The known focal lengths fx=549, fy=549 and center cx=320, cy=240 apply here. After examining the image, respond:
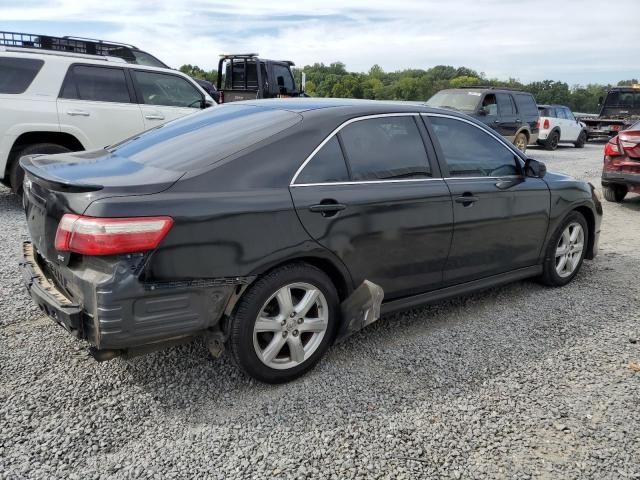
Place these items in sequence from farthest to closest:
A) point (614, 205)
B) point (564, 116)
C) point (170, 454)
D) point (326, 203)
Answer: point (564, 116)
point (614, 205)
point (326, 203)
point (170, 454)

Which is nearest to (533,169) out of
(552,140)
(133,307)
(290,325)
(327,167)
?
(327,167)

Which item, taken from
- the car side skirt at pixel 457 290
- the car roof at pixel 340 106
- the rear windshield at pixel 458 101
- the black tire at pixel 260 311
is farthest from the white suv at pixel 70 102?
the rear windshield at pixel 458 101

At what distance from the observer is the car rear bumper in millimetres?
2488

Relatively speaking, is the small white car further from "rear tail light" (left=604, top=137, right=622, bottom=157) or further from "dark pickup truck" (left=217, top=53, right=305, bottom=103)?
"rear tail light" (left=604, top=137, right=622, bottom=157)

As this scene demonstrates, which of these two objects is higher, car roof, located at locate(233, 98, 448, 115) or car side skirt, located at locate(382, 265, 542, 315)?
car roof, located at locate(233, 98, 448, 115)

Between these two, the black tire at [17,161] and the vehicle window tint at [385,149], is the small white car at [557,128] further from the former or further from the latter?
the vehicle window tint at [385,149]

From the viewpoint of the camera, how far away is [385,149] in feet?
11.4

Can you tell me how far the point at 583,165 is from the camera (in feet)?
48.6

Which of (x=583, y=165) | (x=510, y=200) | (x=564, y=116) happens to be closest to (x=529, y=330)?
(x=510, y=200)

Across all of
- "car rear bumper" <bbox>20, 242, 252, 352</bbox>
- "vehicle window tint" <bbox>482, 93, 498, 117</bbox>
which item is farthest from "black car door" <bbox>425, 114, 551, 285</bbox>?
"vehicle window tint" <bbox>482, 93, 498, 117</bbox>

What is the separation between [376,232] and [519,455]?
1.41m

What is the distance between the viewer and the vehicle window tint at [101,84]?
7051mm

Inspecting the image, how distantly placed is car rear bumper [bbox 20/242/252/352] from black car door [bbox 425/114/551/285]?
172 cm

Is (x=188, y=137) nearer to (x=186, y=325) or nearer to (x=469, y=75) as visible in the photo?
(x=186, y=325)
